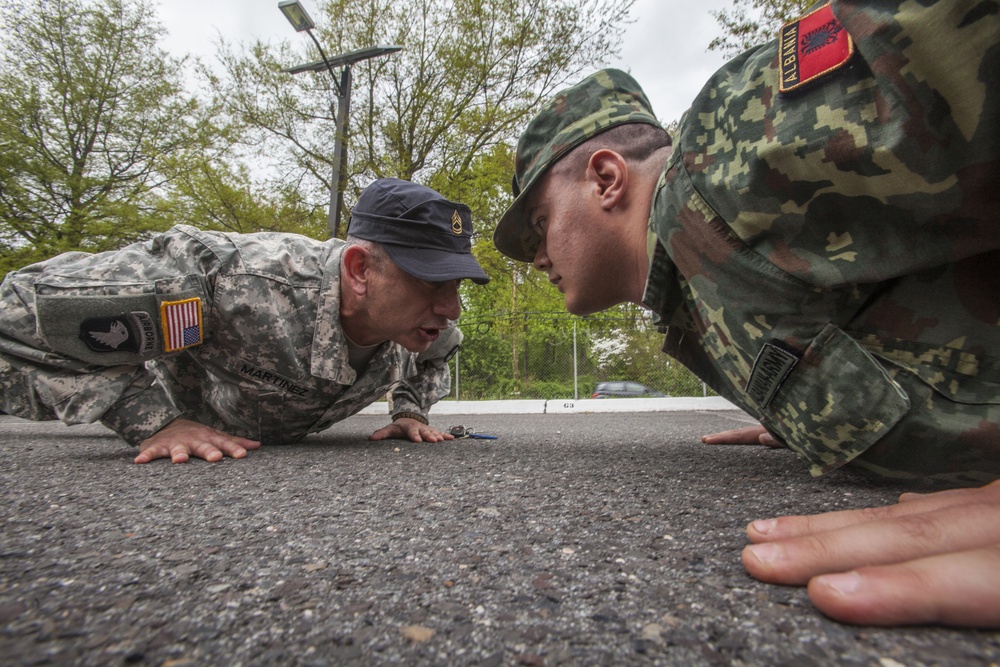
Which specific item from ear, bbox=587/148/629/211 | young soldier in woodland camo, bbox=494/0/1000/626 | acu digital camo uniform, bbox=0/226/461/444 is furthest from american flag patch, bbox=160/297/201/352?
young soldier in woodland camo, bbox=494/0/1000/626

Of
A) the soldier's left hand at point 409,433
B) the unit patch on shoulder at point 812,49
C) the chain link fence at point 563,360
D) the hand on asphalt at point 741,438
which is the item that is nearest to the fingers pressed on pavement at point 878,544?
the unit patch on shoulder at point 812,49

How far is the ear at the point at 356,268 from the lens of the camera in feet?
7.13

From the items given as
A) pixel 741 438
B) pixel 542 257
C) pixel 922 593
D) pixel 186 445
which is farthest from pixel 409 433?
pixel 922 593

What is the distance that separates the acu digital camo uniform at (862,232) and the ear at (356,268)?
1.29 metres

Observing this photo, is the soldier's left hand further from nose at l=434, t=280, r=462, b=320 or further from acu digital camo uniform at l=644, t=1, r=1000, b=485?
acu digital camo uniform at l=644, t=1, r=1000, b=485

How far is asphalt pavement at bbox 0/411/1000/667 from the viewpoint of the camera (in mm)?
546

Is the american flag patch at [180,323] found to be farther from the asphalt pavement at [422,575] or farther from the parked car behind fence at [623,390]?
the parked car behind fence at [623,390]

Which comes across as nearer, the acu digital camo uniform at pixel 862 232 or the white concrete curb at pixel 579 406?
the acu digital camo uniform at pixel 862 232

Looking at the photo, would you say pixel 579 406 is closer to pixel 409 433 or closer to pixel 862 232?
pixel 409 433

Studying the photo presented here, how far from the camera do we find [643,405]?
6988mm

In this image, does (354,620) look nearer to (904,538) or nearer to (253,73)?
(904,538)

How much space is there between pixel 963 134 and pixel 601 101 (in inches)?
38.8

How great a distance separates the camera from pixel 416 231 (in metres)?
2.14

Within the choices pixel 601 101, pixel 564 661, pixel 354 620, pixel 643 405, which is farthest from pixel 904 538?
pixel 643 405
